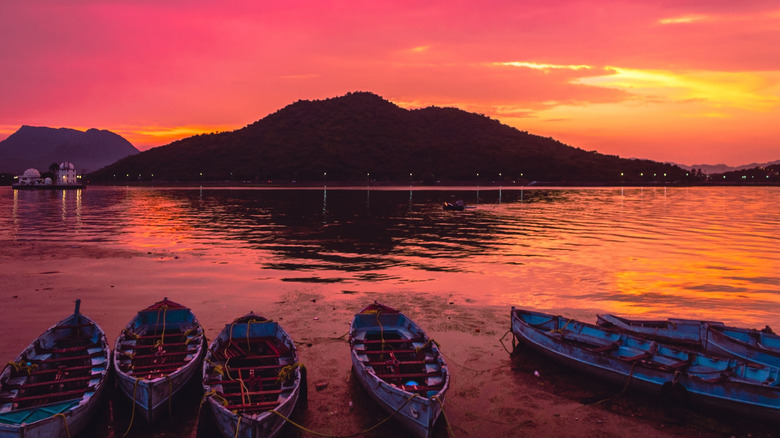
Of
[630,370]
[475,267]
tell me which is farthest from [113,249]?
[630,370]

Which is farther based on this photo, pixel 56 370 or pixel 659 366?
pixel 659 366

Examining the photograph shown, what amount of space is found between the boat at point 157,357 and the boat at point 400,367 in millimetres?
5091

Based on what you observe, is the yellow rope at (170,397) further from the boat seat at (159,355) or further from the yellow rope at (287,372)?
the yellow rope at (287,372)

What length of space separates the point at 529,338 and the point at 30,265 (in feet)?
113

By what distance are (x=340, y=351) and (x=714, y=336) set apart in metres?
13.2

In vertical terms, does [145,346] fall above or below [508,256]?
above

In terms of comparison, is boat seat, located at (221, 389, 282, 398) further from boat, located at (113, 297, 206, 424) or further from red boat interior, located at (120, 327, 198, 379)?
red boat interior, located at (120, 327, 198, 379)

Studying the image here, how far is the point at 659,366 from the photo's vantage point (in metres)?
15.0

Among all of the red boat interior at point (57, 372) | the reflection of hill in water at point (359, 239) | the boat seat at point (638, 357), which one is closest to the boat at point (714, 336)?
the boat seat at point (638, 357)

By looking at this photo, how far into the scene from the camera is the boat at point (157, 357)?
506 inches

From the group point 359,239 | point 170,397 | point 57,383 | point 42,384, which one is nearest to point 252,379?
point 170,397

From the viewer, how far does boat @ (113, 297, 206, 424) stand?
506 inches

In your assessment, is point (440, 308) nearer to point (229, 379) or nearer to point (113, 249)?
point (229, 379)

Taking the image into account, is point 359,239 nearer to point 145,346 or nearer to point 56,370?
point 145,346
